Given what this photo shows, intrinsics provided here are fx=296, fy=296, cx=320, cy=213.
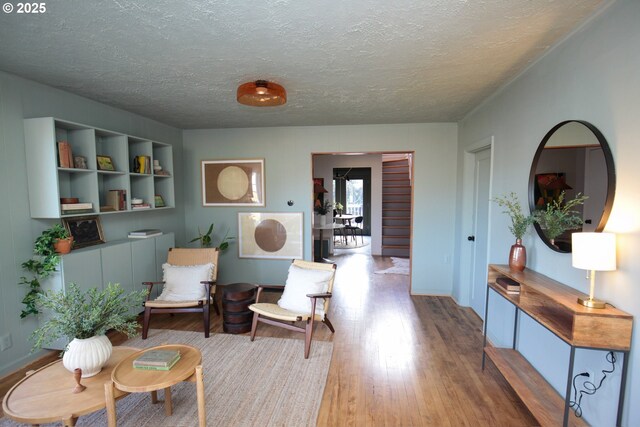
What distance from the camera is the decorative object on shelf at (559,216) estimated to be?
1.83 metres

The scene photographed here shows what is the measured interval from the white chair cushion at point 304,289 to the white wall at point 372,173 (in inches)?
166

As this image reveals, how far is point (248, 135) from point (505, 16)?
146 inches

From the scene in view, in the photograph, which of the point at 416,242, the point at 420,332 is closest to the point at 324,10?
the point at 420,332

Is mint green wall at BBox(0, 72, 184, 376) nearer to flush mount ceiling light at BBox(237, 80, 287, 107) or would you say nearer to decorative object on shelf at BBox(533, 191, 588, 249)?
flush mount ceiling light at BBox(237, 80, 287, 107)

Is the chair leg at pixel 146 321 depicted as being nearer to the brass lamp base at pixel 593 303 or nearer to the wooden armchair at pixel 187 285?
the wooden armchair at pixel 187 285

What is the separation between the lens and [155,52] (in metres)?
2.13

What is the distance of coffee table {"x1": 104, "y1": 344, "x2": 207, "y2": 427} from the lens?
1.61 meters

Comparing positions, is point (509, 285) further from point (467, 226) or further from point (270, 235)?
point (270, 235)

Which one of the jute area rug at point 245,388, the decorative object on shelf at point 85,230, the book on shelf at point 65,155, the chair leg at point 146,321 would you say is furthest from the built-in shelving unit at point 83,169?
the jute area rug at point 245,388

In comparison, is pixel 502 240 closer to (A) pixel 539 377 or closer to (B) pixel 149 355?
(A) pixel 539 377

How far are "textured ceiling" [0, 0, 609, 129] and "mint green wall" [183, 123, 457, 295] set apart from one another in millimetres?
1133

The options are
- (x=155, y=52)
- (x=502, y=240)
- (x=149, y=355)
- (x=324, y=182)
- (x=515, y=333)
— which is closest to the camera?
(x=149, y=355)

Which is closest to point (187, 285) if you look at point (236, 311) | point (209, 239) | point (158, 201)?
point (236, 311)

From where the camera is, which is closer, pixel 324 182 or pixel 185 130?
pixel 185 130
